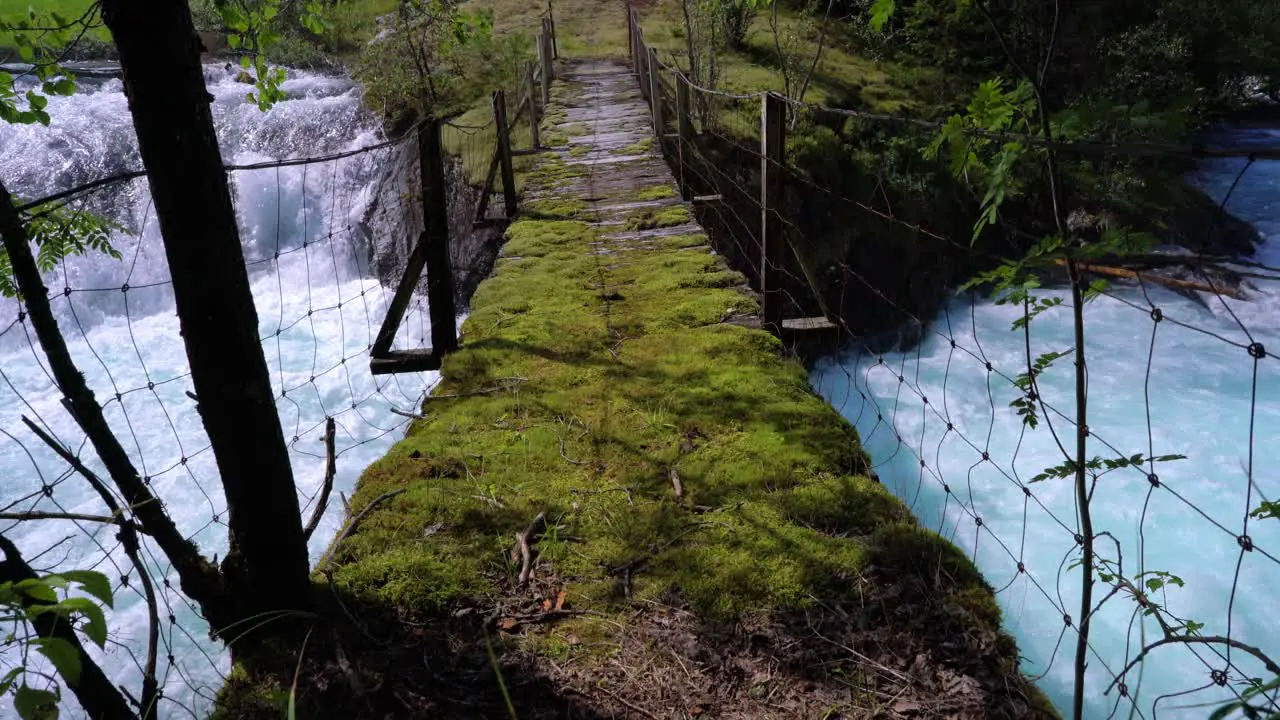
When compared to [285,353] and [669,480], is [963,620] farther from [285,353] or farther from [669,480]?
[285,353]

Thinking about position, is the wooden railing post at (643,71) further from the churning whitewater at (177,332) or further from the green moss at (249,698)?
the green moss at (249,698)

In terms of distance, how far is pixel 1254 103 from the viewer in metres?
18.4

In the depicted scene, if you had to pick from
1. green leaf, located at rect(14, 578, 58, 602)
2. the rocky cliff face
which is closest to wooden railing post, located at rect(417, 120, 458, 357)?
green leaf, located at rect(14, 578, 58, 602)

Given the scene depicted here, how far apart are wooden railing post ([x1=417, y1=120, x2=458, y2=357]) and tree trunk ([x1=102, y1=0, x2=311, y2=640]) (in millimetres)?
2324

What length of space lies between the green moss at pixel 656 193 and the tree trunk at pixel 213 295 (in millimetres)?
5570

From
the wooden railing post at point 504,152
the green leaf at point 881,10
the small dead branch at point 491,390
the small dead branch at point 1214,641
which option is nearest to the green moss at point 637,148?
the wooden railing post at point 504,152

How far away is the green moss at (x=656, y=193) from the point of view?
739 cm

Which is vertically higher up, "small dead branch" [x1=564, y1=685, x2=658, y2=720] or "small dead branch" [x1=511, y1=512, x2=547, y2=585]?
"small dead branch" [x1=511, y1=512, x2=547, y2=585]

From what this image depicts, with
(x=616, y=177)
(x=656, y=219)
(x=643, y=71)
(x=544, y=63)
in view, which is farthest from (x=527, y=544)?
(x=544, y=63)

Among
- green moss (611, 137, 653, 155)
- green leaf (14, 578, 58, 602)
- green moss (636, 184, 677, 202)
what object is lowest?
green moss (636, 184, 677, 202)

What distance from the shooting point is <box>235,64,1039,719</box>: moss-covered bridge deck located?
2.11 metres

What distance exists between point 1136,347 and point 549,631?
1112 cm

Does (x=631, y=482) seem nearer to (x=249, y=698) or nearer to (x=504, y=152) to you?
(x=249, y=698)

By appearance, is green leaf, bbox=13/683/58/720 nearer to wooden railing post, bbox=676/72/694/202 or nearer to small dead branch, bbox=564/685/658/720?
small dead branch, bbox=564/685/658/720
